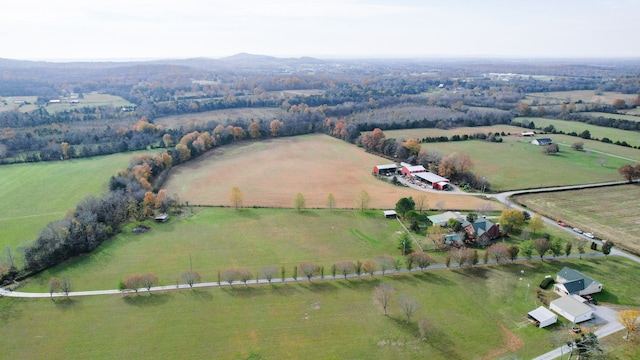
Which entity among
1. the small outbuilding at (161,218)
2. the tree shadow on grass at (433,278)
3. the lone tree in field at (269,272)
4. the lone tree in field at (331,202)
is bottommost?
the tree shadow on grass at (433,278)

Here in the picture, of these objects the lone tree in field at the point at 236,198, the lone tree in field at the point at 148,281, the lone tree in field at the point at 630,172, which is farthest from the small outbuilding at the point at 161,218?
the lone tree in field at the point at 630,172

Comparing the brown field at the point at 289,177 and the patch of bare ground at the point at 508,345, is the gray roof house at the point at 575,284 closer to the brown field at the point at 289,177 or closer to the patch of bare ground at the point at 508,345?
the patch of bare ground at the point at 508,345

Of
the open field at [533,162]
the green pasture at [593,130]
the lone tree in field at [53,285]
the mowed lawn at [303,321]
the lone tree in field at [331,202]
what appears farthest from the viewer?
the green pasture at [593,130]

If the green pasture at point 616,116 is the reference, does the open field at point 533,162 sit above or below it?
below

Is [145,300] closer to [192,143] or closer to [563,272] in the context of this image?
[563,272]

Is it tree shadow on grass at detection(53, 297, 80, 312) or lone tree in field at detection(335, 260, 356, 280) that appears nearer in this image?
tree shadow on grass at detection(53, 297, 80, 312)

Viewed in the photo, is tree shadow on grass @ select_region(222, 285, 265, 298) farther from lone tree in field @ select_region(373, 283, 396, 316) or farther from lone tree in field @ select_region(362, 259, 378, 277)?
lone tree in field @ select_region(373, 283, 396, 316)

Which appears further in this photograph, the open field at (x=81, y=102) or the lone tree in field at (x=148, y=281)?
the open field at (x=81, y=102)

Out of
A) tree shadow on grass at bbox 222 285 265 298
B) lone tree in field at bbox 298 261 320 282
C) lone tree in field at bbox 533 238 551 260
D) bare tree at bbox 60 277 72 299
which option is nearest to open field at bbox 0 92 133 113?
bare tree at bbox 60 277 72 299
